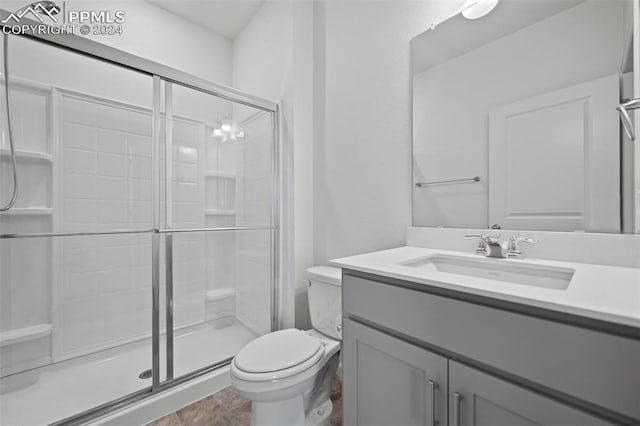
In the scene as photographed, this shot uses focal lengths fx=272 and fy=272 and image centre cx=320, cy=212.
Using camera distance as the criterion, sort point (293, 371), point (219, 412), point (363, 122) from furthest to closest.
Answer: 1. point (363, 122)
2. point (219, 412)
3. point (293, 371)

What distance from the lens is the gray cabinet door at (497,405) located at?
1.88ft

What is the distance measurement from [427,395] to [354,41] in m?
1.91

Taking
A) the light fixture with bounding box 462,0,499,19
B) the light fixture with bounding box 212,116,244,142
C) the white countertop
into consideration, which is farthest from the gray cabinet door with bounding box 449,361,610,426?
the light fixture with bounding box 212,116,244,142

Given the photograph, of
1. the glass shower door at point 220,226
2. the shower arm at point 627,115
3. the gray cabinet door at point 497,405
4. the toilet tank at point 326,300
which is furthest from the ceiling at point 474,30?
the gray cabinet door at point 497,405

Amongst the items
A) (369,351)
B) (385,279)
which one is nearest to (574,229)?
(385,279)

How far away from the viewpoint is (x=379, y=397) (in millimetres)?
922

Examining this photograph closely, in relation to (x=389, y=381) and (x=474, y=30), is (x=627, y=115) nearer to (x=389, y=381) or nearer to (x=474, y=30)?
(x=474, y=30)

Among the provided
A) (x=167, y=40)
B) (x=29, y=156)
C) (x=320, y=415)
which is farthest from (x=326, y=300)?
(x=167, y=40)

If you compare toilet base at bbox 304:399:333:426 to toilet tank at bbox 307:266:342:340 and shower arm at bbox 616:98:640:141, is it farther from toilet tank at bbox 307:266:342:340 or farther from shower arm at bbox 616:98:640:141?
shower arm at bbox 616:98:640:141

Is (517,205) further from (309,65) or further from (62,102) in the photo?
(62,102)

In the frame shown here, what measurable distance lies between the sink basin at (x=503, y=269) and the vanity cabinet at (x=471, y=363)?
26 centimetres

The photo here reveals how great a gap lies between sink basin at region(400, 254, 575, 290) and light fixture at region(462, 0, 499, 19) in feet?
3.66

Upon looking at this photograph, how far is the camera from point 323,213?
196cm

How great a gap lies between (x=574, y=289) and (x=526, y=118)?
760mm
